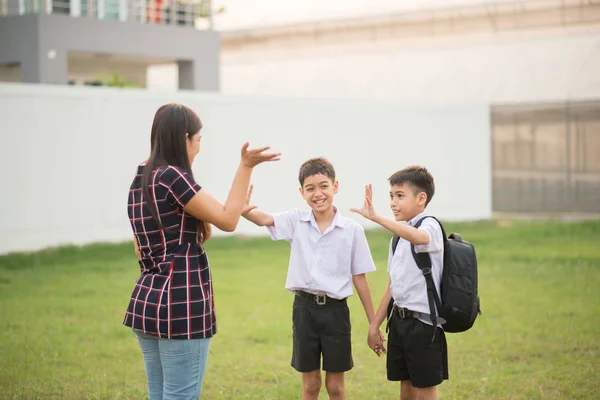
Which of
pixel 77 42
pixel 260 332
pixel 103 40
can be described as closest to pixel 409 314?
pixel 260 332

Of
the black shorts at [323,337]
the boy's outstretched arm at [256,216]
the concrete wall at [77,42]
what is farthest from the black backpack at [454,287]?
the concrete wall at [77,42]

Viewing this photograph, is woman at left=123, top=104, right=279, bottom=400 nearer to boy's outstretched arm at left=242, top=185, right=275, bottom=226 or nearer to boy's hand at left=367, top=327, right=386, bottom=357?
Answer: boy's outstretched arm at left=242, top=185, right=275, bottom=226

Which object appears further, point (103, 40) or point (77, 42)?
point (103, 40)

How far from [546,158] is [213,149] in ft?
28.2

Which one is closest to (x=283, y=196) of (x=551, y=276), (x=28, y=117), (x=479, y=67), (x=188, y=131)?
(x=28, y=117)

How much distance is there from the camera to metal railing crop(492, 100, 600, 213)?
20891mm

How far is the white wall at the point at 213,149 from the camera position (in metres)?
14.4

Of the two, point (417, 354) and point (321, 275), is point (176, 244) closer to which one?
point (321, 275)

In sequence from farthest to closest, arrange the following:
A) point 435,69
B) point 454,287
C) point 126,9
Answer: point 435,69
point 126,9
point 454,287

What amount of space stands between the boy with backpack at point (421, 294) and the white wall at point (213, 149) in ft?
35.3

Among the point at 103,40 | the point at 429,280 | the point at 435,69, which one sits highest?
the point at 103,40

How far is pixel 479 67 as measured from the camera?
79.8 feet

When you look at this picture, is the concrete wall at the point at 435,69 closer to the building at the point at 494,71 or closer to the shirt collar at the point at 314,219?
the building at the point at 494,71

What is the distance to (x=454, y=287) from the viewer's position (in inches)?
175
